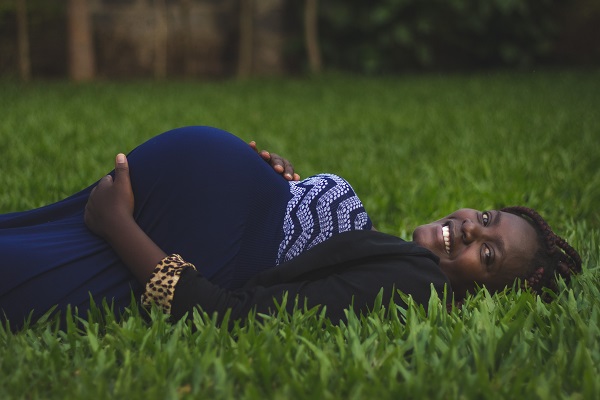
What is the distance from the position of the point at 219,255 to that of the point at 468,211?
89 cm

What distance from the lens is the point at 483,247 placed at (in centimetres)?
254

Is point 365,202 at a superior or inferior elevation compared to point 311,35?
inferior

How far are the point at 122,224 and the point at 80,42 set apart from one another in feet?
33.1

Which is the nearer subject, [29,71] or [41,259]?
[41,259]

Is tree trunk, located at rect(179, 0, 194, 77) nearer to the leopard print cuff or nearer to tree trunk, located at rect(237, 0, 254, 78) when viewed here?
tree trunk, located at rect(237, 0, 254, 78)

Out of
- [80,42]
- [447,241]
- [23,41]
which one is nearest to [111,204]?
[447,241]

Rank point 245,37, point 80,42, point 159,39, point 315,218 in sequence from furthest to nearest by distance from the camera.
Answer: point 245,37, point 159,39, point 80,42, point 315,218

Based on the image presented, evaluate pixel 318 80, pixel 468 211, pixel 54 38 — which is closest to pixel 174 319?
pixel 468 211

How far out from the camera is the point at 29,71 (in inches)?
464

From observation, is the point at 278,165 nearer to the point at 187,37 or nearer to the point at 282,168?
the point at 282,168

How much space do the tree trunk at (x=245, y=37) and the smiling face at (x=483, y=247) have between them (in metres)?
10.8

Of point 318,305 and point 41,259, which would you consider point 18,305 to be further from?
point 318,305

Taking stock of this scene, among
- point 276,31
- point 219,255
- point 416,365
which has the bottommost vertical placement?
point 416,365

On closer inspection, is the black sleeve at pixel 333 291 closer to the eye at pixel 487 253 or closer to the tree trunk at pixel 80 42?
the eye at pixel 487 253
